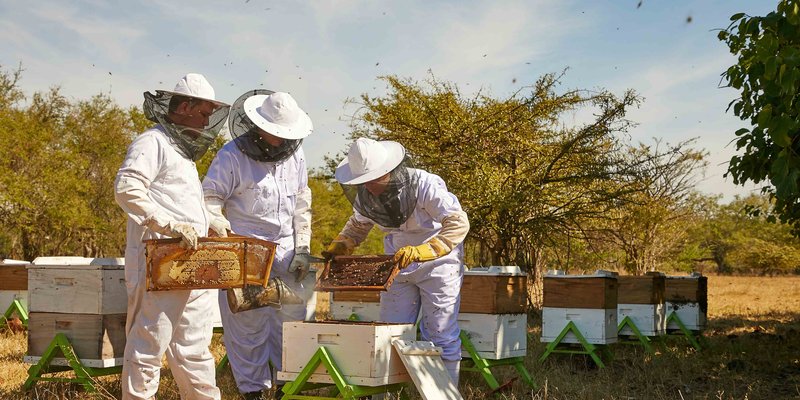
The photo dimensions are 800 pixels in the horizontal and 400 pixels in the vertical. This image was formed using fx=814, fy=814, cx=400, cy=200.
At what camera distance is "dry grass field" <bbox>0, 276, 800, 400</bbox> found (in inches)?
228

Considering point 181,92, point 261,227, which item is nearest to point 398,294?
point 261,227

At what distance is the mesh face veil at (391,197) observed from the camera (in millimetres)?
4973

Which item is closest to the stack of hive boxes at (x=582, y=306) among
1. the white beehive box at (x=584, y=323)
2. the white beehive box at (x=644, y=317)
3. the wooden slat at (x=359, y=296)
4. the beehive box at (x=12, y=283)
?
the white beehive box at (x=584, y=323)

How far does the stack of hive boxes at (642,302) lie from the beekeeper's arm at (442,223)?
427 centimetres

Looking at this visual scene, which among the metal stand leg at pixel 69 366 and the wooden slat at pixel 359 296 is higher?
the wooden slat at pixel 359 296

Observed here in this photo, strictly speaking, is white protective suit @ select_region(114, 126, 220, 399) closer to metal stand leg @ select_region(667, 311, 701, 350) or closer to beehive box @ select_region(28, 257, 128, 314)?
beehive box @ select_region(28, 257, 128, 314)

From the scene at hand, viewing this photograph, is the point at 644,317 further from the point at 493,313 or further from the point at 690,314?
the point at 493,313

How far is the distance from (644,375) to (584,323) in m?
0.74

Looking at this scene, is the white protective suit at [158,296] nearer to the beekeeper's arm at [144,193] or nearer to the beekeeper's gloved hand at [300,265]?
the beekeeper's arm at [144,193]

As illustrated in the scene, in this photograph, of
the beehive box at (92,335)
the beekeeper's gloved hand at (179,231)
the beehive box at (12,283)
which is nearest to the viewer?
the beekeeper's gloved hand at (179,231)

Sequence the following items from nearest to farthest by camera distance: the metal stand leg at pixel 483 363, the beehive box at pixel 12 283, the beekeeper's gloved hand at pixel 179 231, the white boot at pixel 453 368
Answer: the beekeeper's gloved hand at pixel 179 231
the white boot at pixel 453 368
the metal stand leg at pixel 483 363
the beehive box at pixel 12 283

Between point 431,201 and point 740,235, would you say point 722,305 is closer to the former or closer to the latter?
point 431,201

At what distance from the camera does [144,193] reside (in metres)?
4.21

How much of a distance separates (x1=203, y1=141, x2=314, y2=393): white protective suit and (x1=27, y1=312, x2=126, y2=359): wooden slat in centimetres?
71
